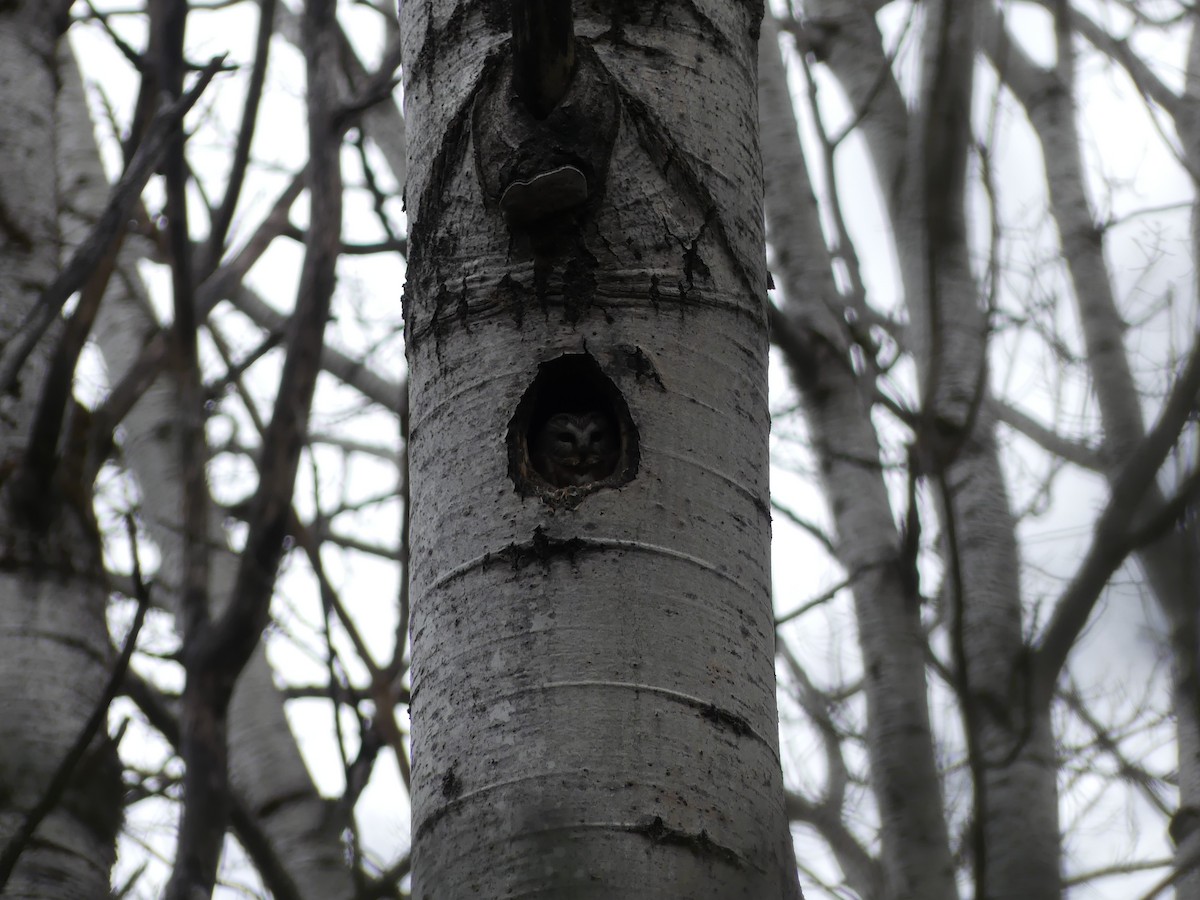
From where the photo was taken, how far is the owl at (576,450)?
4.12ft

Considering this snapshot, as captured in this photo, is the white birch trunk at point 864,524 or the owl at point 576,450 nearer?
the owl at point 576,450

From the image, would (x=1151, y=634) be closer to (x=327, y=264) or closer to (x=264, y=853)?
(x=264, y=853)

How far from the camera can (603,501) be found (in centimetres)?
121

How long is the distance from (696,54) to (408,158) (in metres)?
0.31

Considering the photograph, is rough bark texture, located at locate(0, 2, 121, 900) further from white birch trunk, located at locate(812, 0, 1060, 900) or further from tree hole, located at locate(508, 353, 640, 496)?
white birch trunk, located at locate(812, 0, 1060, 900)

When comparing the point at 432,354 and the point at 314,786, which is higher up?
the point at 314,786

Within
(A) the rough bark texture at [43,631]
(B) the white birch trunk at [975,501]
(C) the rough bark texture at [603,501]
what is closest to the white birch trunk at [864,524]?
(B) the white birch trunk at [975,501]

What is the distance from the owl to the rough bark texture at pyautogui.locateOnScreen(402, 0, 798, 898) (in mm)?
21

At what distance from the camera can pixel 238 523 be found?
17.0 ft

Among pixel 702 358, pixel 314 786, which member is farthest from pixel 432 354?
pixel 314 786

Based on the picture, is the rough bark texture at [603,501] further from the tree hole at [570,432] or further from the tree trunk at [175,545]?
the tree trunk at [175,545]

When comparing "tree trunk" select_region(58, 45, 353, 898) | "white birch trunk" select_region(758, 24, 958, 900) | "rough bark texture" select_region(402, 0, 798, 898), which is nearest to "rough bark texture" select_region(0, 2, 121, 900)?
"tree trunk" select_region(58, 45, 353, 898)

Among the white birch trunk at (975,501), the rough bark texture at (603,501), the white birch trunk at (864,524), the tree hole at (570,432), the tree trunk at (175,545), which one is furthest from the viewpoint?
the tree trunk at (175,545)

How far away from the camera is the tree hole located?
4.08ft
